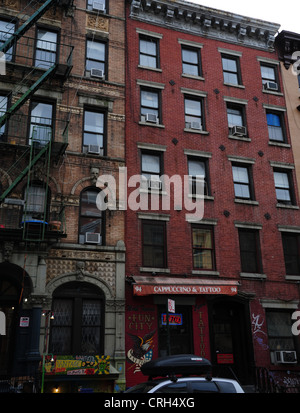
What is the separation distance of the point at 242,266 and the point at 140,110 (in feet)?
29.0

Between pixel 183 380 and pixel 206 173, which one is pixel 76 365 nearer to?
pixel 183 380

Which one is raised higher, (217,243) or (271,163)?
(271,163)

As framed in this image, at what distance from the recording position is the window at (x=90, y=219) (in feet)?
51.7

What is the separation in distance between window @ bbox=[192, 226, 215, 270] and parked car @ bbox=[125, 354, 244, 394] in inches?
338

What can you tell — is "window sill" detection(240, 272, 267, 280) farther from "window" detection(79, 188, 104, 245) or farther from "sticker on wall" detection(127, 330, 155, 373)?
"window" detection(79, 188, 104, 245)

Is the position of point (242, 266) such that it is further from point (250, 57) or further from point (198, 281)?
point (250, 57)

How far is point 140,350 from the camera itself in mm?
15016

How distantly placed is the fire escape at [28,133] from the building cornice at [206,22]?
5105 millimetres

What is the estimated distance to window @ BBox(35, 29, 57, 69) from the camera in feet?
57.1

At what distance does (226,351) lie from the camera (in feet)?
55.0

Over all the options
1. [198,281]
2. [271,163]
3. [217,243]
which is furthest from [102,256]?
[271,163]

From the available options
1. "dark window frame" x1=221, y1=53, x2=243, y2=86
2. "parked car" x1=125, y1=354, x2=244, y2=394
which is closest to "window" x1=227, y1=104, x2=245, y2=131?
"dark window frame" x1=221, y1=53, x2=243, y2=86

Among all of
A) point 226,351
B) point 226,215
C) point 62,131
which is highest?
point 62,131

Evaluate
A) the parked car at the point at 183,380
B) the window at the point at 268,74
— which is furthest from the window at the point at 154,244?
the window at the point at 268,74
